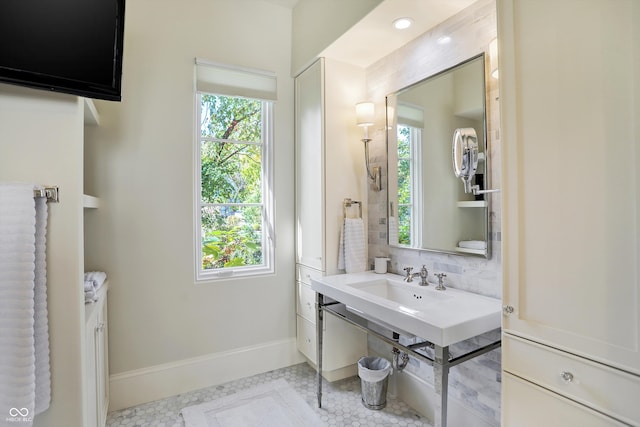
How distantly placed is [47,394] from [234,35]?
8.15ft

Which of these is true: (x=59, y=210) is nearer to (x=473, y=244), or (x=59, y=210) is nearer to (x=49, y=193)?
(x=49, y=193)

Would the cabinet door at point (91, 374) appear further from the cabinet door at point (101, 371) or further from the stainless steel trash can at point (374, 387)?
the stainless steel trash can at point (374, 387)

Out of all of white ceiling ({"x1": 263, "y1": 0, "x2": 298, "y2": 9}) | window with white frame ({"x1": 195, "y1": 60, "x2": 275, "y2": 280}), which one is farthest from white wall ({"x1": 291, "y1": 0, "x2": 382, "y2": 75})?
window with white frame ({"x1": 195, "y1": 60, "x2": 275, "y2": 280})

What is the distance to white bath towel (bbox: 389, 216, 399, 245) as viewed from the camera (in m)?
2.34

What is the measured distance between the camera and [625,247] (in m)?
0.90

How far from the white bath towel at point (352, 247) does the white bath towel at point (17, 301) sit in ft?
5.72

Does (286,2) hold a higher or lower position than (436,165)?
higher

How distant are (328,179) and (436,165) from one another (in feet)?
2.52

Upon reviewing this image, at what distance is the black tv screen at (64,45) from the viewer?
1118mm

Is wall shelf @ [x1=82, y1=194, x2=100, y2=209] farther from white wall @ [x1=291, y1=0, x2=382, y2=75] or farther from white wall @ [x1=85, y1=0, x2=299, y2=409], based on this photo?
white wall @ [x1=291, y1=0, x2=382, y2=75]

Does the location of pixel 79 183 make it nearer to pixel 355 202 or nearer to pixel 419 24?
pixel 355 202

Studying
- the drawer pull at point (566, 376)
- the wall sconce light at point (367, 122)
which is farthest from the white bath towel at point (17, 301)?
the wall sconce light at point (367, 122)

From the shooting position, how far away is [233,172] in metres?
2.66

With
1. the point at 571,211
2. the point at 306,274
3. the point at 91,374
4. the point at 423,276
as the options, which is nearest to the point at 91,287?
the point at 91,374
